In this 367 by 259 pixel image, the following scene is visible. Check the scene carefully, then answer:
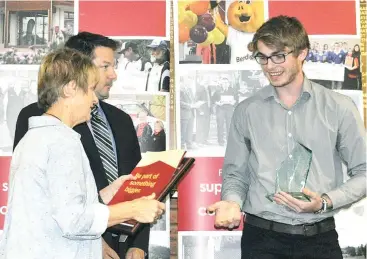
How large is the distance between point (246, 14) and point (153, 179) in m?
1.50

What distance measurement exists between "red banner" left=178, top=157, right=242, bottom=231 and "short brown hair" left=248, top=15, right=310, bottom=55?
→ 0.86 metres

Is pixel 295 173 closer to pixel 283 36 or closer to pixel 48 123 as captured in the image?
pixel 283 36

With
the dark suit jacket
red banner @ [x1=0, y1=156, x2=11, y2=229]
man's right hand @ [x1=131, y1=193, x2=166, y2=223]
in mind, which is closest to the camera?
man's right hand @ [x1=131, y1=193, x2=166, y2=223]

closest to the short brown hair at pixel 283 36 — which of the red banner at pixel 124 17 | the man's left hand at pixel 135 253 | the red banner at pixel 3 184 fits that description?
the red banner at pixel 124 17

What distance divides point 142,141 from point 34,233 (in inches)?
60.9

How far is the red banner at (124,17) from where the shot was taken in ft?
11.2

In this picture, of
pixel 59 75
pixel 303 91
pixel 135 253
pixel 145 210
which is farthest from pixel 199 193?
pixel 59 75

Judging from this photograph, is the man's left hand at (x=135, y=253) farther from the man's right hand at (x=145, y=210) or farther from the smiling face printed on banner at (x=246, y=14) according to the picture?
the smiling face printed on banner at (x=246, y=14)

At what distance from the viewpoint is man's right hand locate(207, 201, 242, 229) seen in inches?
101

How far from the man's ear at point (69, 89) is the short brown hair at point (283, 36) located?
1.08 metres

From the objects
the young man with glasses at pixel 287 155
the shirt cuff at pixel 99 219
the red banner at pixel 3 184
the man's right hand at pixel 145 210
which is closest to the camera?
the shirt cuff at pixel 99 219

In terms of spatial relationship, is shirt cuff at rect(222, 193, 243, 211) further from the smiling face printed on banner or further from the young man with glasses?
the smiling face printed on banner

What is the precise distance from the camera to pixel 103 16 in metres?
3.45

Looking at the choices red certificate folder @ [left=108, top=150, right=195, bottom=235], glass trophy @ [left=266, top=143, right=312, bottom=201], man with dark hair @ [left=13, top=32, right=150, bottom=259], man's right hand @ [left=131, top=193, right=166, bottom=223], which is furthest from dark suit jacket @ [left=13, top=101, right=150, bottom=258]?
glass trophy @ [left=266, top=143, right=312, bottom=201]
